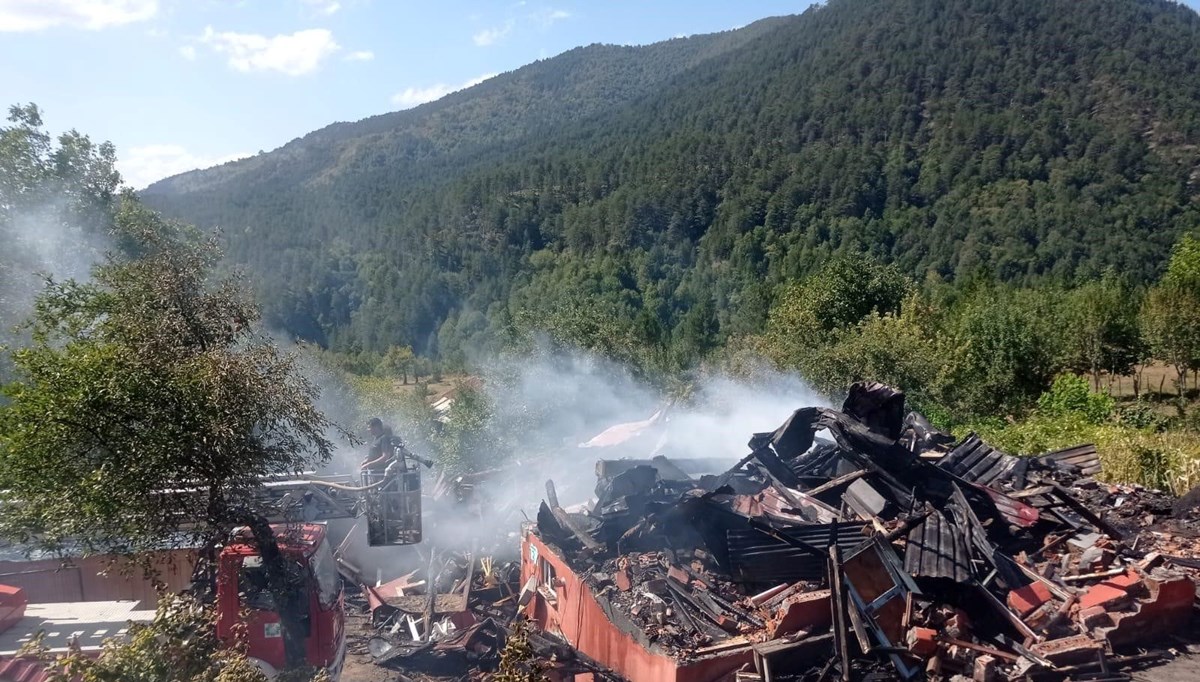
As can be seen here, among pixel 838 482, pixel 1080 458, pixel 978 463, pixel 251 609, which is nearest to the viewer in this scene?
pixel 251 609

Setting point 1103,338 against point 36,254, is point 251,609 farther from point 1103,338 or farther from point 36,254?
point 1103,338

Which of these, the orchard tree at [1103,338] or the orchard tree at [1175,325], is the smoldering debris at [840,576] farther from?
the orchard tree at [1103,338]

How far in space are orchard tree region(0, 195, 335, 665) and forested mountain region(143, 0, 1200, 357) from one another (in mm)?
40534

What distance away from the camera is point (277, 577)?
762 centimetres

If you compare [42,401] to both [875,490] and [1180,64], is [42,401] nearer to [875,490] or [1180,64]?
[875,490]

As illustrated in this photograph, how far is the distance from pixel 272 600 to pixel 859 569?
6.17 meters

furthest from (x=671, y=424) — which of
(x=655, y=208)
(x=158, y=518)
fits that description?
(x=655, y=208)

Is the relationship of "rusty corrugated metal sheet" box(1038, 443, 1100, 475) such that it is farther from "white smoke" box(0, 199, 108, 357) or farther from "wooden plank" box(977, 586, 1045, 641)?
"white smoke" box(0, 199, 108, 357)

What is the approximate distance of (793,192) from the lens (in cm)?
8744

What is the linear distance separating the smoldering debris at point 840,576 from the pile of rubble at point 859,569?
2 cm

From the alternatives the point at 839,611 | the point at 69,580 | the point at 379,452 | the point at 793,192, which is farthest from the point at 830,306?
the point at 793,192

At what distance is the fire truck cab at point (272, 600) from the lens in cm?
755

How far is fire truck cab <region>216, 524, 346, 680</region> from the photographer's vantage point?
7547mm

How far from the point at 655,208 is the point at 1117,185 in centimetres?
4815
